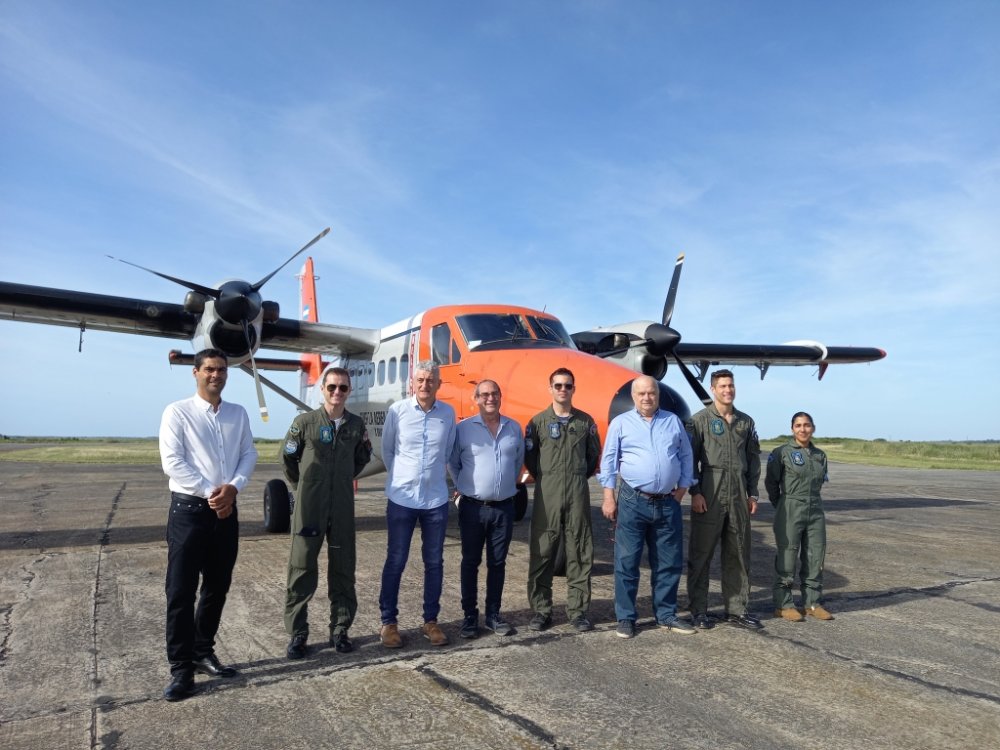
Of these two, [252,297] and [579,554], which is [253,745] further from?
[252,297]

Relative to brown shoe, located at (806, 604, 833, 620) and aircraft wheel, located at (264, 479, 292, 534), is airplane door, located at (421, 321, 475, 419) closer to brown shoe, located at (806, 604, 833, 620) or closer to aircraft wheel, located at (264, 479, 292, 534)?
aircraft wheel, located at (264, 479, 292, 534)

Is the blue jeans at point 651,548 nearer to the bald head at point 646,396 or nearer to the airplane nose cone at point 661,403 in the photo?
the bald head at point 646,396

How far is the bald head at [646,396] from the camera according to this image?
203 inches

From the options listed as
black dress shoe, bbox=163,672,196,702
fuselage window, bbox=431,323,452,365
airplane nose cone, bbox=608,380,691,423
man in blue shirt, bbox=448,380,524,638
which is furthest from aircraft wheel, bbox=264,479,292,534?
black dress shoe, bbox=163,672,196,702

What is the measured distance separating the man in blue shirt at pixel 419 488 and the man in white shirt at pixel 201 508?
1.05 meters

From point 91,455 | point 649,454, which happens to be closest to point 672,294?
point 649,454

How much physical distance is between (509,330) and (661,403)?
2.81 meters

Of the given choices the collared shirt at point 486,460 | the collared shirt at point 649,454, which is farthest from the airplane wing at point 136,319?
the collared shirt at point 649,454

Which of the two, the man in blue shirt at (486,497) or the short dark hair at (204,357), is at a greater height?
the short dark hair at (204,357)

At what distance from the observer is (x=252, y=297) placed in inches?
422

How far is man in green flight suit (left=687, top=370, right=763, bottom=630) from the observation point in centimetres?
525

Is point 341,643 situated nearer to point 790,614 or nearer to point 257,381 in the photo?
point 790,614

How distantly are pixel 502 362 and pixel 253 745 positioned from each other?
5137 mm

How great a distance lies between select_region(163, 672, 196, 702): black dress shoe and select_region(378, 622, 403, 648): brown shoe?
1.24m
